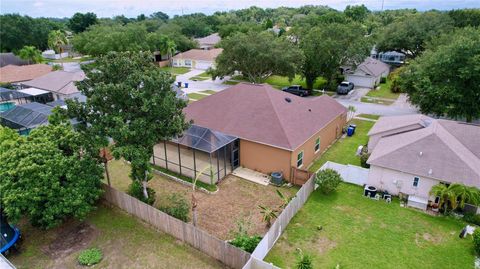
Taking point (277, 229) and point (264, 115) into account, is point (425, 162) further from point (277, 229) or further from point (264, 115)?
point (264, 115)

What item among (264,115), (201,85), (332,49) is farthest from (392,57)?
(264,115)

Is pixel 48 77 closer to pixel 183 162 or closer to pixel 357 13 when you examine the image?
pixel 183 162

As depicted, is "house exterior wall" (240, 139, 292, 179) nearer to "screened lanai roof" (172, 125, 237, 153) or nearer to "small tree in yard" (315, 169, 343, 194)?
"screened lanai roof" (172, 125, 237, 153)

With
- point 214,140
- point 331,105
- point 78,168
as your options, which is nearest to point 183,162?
point 214,140

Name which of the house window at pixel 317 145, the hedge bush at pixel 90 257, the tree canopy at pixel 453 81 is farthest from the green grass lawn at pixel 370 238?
the tree canopy at pixel 453 81

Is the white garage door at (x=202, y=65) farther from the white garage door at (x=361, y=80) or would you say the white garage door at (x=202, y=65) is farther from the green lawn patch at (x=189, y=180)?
the green lawn patch at (x=189, y=180)
